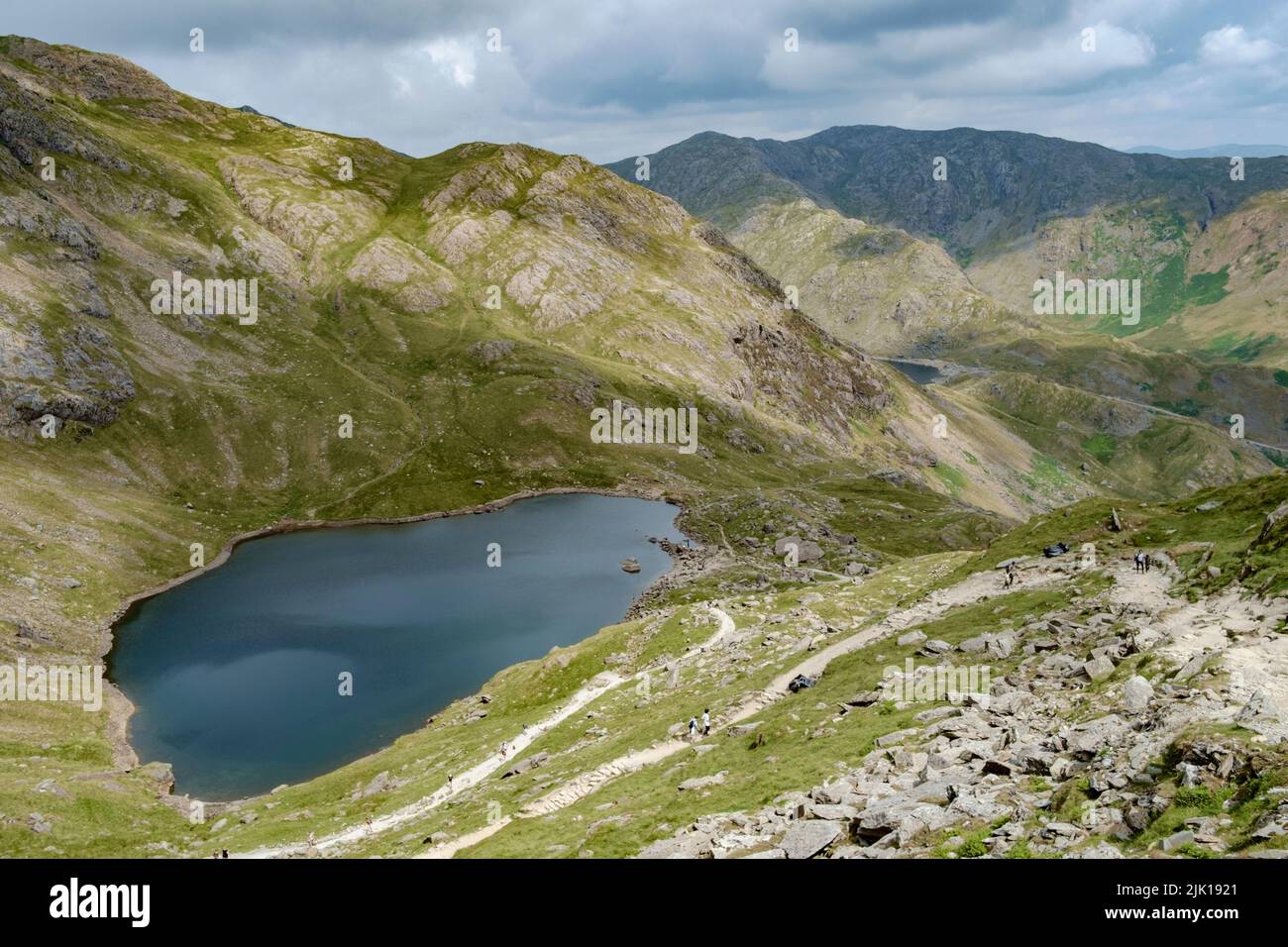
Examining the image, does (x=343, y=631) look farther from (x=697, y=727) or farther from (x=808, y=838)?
(x=808, y=838)

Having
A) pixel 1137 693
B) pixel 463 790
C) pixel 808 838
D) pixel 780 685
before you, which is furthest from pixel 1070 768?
pixel 463 790

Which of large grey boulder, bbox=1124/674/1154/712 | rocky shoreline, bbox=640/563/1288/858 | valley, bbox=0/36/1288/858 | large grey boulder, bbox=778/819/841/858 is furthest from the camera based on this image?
large grey boulder, bbox=1124/674/1154/712

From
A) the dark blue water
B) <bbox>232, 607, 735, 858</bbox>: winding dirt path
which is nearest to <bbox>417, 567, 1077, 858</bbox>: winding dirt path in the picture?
<bbox>232, 607, 735, 858</bbox>: winding dirt path

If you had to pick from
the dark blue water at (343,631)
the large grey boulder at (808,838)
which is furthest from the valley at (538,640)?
the dark blue water at (343,631)

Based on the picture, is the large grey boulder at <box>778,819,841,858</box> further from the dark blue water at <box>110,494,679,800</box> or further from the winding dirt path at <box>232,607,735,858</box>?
the dark blue water at <box>110,494,679,800</box>

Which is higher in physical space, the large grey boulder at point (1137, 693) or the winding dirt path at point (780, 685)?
the large grey boulder at point (1137, 693)

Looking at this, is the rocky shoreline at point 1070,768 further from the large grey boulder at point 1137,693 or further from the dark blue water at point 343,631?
the dark blue water at point 343,631

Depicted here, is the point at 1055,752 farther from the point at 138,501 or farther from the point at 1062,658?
the point at 138,501

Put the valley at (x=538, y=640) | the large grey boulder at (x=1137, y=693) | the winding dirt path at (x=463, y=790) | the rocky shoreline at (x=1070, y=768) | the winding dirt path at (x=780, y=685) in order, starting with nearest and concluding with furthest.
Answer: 1. the rocky shoreline at (x=1070, y=768)
2. the valley at (x=538, y=640)
3. the large grey boulder at (x=1137, y=693)
4. the winding dirt path at (x=780, y=685)
5. the winding dirt path at (x=463, y=790)
